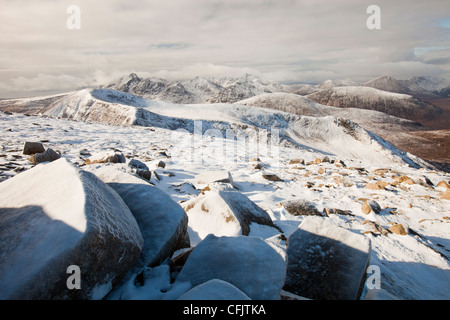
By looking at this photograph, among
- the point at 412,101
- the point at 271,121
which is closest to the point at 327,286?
the point at 271,121

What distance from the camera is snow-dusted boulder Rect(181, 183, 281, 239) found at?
374cm

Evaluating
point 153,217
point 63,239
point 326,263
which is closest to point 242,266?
point 326,263

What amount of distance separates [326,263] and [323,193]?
15.2 feet

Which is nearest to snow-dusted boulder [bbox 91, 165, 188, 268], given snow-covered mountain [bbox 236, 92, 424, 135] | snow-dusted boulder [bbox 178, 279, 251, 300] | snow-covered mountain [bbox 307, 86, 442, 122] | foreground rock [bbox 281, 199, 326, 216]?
snow-dusted boulder [bbox 178, 279, 251, 300]

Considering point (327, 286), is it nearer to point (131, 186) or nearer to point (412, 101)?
point (131, 186)

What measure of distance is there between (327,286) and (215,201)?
82.5 inches

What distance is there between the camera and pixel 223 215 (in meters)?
3.86

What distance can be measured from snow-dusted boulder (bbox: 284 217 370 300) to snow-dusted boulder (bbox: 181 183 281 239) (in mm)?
953

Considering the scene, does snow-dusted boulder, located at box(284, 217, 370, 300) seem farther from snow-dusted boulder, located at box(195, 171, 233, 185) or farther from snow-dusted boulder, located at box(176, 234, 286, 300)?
snow-dusted boulder, located at box(195, 171, 233, 185)

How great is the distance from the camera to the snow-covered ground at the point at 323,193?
3.75m

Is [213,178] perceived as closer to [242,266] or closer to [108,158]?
[108,158]

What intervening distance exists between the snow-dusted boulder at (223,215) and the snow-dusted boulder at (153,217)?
69 cm

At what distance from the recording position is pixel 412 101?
14062 cm

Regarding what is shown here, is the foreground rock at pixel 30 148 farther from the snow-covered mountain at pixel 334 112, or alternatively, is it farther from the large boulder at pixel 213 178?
the snow-covered mountain at pixel 334 112
